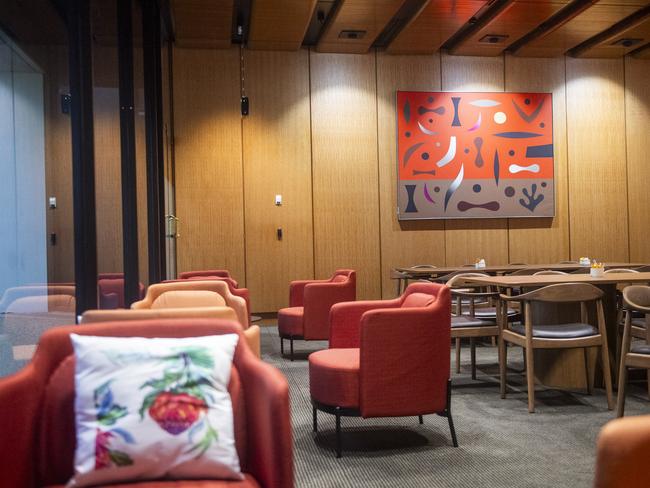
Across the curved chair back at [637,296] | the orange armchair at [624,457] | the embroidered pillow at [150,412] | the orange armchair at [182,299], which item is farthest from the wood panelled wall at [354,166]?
the orange armchair at [624,457]

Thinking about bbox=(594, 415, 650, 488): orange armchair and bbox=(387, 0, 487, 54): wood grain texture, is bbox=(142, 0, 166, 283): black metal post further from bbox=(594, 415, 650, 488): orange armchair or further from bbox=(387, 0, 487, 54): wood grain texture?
bbox=(594, 415, 650, 488): orange armchair

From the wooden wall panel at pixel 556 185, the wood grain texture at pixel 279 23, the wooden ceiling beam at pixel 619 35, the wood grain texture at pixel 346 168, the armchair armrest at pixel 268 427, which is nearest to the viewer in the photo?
the armchair armrest at pixel 268 427

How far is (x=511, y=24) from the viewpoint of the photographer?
879 centimetres

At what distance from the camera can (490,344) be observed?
23.8 ft

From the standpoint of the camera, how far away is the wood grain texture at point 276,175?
9.73 m

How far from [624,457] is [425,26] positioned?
27.1 ft

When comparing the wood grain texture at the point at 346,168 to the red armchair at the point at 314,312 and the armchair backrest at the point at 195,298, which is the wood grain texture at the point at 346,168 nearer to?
the red armchair at the point at 314,312

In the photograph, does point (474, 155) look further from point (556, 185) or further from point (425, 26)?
point (425, 26)

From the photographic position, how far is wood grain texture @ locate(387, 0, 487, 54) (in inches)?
314

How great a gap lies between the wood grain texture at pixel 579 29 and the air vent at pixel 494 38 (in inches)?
20.0

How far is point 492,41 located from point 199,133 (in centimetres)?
452

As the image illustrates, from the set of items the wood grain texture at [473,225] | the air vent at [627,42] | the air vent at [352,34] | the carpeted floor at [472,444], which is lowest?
the carpeted floor at [472,444]

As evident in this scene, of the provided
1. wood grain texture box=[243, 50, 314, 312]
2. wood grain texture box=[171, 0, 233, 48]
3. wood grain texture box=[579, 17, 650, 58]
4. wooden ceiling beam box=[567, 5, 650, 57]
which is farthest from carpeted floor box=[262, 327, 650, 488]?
wood grain texture box=[579, 17, 650, 58]

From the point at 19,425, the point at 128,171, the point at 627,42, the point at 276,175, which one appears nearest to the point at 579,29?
the point at 627,42
